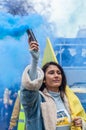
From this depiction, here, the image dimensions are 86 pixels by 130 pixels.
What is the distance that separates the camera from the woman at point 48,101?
4.43ft

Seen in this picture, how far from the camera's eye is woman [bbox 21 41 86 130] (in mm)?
1351

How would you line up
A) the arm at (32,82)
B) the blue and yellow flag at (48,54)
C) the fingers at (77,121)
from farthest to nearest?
the blue and yellow flag at (48,54)
the fingers at (77,121)
the arm at (32,82)

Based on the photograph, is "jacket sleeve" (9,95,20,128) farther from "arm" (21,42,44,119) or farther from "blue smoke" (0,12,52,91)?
"arm" (21,42,44,119)

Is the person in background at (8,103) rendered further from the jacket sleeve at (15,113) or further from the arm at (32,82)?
the arm at (32,82)

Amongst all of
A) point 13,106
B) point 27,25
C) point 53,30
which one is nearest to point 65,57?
point 53,30

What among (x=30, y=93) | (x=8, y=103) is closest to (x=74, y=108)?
(x=30, y=93)

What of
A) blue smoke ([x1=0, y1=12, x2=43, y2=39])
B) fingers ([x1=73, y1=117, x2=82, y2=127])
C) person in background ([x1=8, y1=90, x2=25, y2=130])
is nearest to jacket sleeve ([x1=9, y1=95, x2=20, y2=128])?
person in background ([x1=8, y1=90, x2=25, y2=130])

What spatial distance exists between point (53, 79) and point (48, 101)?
0.13 m

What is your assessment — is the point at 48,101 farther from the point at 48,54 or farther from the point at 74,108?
the point at 48,54

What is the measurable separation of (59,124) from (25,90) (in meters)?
0.25

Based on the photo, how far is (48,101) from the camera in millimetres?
1501

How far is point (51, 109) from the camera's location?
1483mm

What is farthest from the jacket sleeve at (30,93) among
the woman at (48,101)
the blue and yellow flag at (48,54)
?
the blue and yellow flag at (48,54)

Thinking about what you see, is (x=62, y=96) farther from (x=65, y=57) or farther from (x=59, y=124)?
(x=65, y=57)
